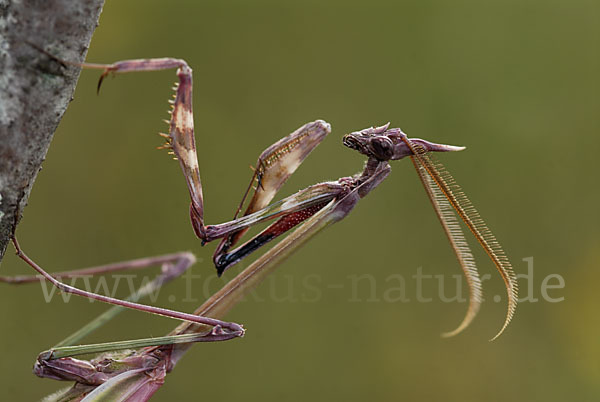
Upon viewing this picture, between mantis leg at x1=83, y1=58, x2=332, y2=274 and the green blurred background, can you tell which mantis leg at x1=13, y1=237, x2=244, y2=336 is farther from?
the green blurred background

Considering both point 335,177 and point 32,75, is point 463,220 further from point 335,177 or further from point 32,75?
point 335,177

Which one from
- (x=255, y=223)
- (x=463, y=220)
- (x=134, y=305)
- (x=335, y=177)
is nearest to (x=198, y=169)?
(x=255, y=223)

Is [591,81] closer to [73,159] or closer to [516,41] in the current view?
[516,41]

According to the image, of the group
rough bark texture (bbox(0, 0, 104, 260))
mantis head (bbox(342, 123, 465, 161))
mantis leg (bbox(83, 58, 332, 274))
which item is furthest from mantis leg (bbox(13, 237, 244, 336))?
mantis head (bbox(342, 123, 465, 161))

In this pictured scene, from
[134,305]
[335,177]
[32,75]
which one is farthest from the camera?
[335,177]

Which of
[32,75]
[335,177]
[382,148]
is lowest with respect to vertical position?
[335,177]

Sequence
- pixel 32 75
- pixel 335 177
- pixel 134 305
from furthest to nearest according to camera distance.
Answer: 1. pixel 335 177
2. pixel 134 305
3. pixel 32 75

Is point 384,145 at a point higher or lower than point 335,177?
higher

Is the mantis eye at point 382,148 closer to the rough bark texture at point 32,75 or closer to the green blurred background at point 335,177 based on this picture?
the rough bark texture at point 32,75

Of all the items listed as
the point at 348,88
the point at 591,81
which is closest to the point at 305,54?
the point at 348,88
